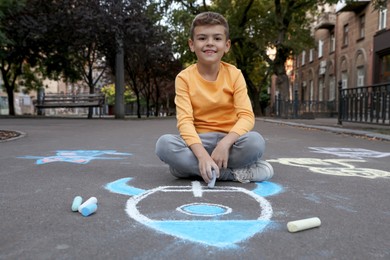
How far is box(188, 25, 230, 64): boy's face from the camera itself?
11.3ft

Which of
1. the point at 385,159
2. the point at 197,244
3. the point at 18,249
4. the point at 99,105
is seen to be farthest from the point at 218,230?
the point at 99,105

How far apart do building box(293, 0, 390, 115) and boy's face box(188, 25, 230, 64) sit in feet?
53.3

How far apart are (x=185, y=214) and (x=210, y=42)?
1584mm

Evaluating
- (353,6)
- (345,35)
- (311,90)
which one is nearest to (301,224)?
(353,6)

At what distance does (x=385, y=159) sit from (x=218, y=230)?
13.7ft

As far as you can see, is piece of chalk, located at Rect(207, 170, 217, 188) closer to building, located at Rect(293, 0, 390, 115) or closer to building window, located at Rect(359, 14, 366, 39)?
building, located at Rect(293, 0, 390, 115)

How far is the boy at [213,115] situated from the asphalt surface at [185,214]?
7.7 inches

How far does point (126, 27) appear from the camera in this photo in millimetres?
18031

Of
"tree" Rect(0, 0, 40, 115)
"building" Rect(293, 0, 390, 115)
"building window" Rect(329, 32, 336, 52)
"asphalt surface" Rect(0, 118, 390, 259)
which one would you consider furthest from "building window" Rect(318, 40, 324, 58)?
"asphalt surface" Rect(0, 118, 390, 259)

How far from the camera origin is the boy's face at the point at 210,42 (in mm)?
3447

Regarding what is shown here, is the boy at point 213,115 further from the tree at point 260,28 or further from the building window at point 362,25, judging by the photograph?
the building window at point 362,25

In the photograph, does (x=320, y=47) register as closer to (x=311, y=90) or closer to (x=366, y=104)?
(x=311, y=90)

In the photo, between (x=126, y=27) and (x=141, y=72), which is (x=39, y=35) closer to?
(x=126, y=27)

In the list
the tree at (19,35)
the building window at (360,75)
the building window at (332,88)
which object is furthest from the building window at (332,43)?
the tree at (19,35)
